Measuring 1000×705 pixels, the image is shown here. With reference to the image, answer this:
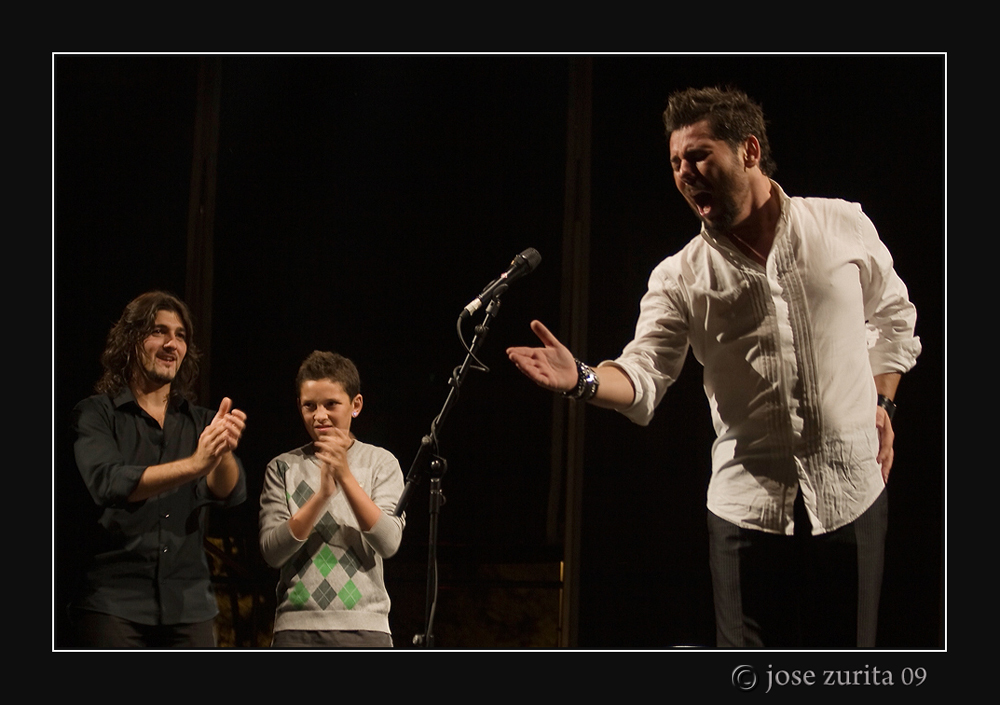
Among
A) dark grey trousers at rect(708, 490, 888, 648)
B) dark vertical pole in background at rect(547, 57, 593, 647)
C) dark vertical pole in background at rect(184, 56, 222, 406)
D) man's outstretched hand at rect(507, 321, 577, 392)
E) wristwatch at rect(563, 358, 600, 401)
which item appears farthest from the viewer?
dark vertical pole in background at rect(184, 56, 222, 406)

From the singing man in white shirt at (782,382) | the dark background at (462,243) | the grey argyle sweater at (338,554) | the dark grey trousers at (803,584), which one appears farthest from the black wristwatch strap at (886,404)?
the grey argyle sweater at (338,554)

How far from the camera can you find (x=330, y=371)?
3424 millimetres

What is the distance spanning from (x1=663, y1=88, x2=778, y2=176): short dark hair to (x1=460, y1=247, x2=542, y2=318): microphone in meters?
0.71

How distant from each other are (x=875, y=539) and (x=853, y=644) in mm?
370

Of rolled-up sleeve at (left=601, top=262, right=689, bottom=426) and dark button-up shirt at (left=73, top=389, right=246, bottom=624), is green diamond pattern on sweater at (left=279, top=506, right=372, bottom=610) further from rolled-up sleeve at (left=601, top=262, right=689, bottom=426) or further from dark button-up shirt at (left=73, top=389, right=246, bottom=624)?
rolled-up sleeve at (left=601, top=262, right=689, bottom=426)

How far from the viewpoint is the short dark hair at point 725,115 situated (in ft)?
10.7

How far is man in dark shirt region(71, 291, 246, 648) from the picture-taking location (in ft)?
10.3

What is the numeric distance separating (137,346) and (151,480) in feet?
1.77

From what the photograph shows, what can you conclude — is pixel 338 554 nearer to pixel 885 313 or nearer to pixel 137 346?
pixel 137 346

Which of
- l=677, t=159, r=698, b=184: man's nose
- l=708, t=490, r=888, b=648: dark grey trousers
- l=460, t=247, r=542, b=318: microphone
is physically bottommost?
l=708, t=490, r=888, b=648: dark grey trousers

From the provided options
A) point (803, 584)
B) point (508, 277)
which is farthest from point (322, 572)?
point (803, 584)

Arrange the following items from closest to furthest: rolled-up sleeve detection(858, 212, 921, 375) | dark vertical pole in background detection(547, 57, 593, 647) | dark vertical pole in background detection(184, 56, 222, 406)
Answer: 1. rolled-up sleeve detection(858, 212, 921, 375)
2. dark vertical pole in background detection(547, 57, 593, 647)
3. dark vertical pole in background detection(184, 56, 222, 406)

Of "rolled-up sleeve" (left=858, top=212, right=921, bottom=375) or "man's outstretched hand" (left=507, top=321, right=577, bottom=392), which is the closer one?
"man's outstretched hand" (left=507, top=321, right=577, bottom=392)

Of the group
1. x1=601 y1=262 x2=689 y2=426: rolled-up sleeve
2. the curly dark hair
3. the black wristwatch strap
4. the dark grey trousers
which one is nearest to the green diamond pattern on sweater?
the curly dark hair
